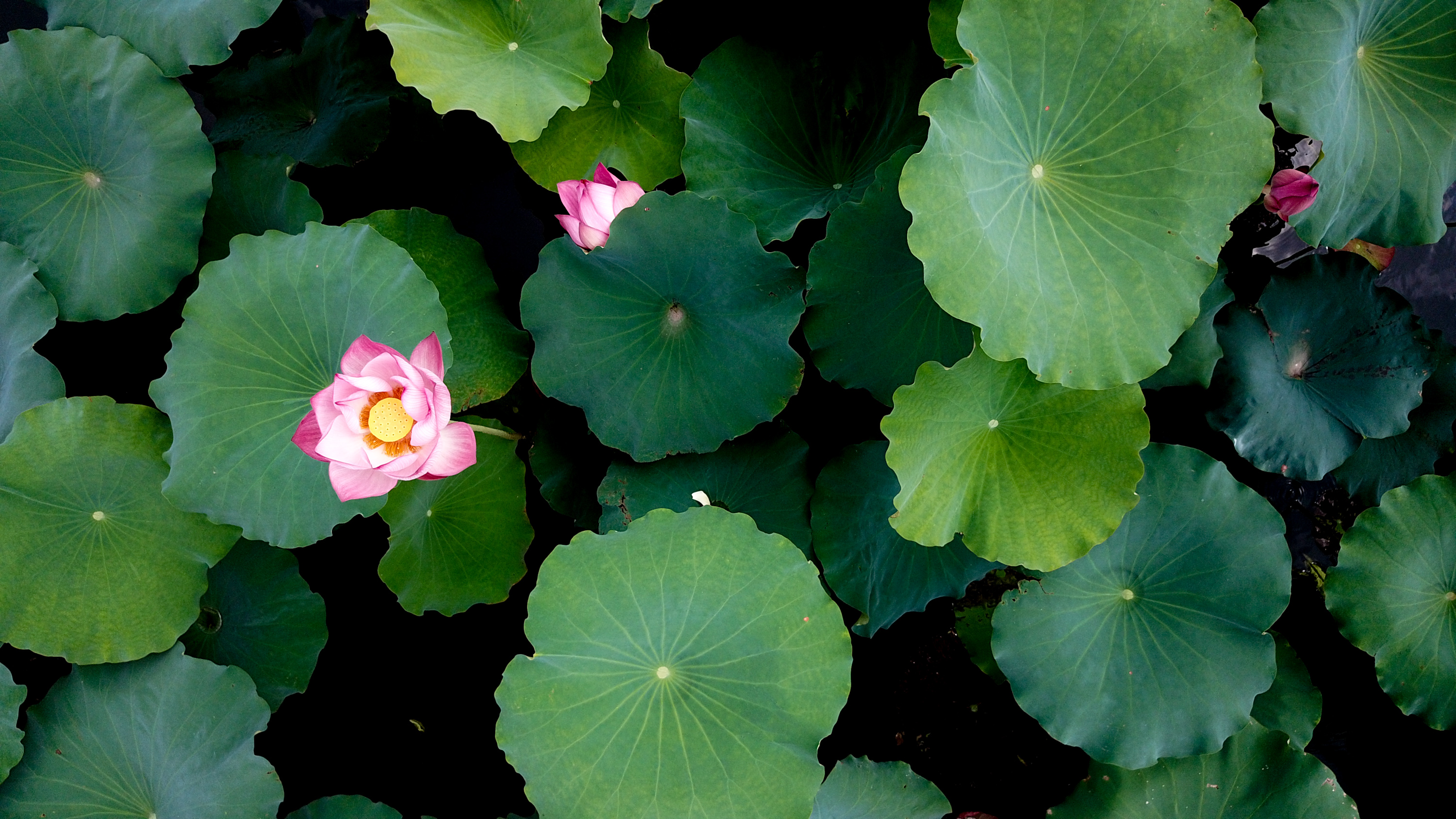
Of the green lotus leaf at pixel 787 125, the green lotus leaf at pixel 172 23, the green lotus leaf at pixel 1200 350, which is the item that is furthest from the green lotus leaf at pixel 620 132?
the green lotus leaf at pixel 1200 350

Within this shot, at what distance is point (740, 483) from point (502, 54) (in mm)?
1104

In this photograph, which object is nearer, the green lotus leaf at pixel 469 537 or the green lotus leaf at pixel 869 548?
the green lotus leaf at pixel 869 548

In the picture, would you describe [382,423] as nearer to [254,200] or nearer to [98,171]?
[254,200]

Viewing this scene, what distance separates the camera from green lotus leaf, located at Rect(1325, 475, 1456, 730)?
194 centimetres

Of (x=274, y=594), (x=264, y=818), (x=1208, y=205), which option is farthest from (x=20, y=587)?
(x=1208, y=205)

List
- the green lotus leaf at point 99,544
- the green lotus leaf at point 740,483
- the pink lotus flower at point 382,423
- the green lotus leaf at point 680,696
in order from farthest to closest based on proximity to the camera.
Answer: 1. the green lotus leaf at point 740,483
2. the green lotus leaf at point 99,544
3. the green lotus leaf at point 680,696
4. the pink lotus flower at point 382,423

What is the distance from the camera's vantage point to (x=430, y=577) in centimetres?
206

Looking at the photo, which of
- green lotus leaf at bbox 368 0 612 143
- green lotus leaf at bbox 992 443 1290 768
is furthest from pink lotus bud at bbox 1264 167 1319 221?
green lotus leaf at bbox 368 0 612 143

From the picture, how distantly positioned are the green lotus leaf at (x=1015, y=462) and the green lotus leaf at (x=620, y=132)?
0.89m

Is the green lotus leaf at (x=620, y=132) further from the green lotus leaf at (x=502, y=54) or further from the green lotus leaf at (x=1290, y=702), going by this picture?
the green lotus leaf at (x=1290, y=702)

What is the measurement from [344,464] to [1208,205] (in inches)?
66.2

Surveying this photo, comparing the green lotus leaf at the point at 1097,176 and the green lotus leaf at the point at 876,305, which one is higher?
the green lotus leaf at the point at 1097,176

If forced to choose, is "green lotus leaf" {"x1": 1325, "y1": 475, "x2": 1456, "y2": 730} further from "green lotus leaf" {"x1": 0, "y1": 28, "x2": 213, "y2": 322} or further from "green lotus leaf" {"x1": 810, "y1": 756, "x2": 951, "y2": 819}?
"green lotus leaf" {"x1": 0, "y1": 28, "x2": 213, "y2": 322}

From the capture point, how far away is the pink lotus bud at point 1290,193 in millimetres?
1706
